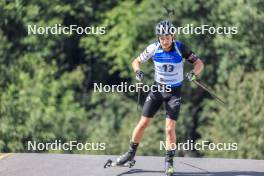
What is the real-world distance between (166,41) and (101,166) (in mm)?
1967

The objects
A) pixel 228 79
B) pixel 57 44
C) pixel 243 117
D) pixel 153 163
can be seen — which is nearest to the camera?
pixel 153 163

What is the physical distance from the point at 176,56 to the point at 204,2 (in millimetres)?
8880

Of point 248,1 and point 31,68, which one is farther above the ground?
point 248,1

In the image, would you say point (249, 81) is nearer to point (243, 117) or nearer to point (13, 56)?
point (243, 117)

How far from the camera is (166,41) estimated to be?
8.27 meters

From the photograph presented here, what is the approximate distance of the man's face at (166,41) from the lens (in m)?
8.24

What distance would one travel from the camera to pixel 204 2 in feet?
55.9

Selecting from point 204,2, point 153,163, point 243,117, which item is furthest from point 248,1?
point 153,163

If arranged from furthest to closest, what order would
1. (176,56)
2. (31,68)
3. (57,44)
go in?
(57,44)
(31,68)
(176,56)

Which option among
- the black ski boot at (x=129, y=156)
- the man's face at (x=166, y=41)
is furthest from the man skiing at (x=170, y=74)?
the black ski boot at (x=129, y=156)

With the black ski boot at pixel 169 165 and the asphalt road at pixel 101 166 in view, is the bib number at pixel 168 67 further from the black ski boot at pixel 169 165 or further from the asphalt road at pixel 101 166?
the asphalt road at pixel 101 166

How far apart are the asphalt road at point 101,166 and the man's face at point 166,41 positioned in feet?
5.28

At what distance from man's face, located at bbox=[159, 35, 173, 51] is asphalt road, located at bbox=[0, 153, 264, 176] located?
5.28ft

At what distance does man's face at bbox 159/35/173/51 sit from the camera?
324 inches
